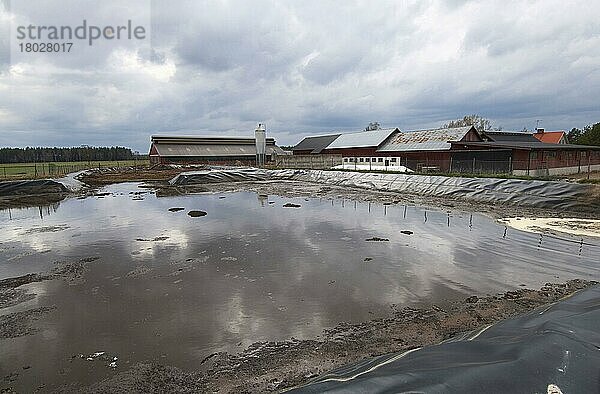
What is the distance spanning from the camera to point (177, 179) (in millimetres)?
23062

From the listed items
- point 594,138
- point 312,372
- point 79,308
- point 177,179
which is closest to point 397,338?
point 312,372

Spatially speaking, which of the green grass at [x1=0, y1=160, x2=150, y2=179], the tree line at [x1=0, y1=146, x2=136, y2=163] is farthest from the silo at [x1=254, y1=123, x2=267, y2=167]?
the tree line at [x1=0, y1=146, x2=136, y2=163]

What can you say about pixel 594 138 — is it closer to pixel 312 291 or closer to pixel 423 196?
pixel 423 196

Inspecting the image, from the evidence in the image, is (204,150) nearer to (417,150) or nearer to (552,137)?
(417,150)

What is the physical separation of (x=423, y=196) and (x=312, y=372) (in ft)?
46.1

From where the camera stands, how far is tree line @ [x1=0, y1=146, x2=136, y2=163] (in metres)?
67.0

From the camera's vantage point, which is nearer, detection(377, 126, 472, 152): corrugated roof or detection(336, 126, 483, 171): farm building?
detection(336, 126, 483, 171): farm building

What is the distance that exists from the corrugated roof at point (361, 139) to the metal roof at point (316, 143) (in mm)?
1879

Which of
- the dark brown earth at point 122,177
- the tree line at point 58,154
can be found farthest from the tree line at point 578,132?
the tree line at point 58,154

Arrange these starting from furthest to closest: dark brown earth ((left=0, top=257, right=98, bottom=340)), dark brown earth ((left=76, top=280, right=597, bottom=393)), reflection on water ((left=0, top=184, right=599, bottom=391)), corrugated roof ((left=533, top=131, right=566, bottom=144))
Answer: corrugated roof ((left=533, top=131, right=566, bottom=144)) → dark brown earth ((left=0, top=257, right=98, bottom=340)) → reflection on water ((left=0, top=184, right=599, bottom=391)) → dark brown earth ((left=76, top=280, right=597, bottom=393))

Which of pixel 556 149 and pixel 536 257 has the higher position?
pixel 556 149

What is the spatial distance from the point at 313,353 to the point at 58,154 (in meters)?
81.9

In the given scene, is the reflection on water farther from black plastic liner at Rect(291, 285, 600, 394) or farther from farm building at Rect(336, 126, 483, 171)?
farm building at Rect(336, 126, 483, 171)

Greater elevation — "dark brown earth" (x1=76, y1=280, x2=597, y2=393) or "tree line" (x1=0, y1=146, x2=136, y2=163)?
"tree line" (x1=0, y1=146, x2=136, y2=163)
